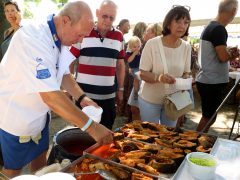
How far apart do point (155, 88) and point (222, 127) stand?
2.87 m

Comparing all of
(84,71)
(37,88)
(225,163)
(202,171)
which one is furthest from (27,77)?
(84,71)

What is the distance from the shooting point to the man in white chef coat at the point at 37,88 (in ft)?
4.76

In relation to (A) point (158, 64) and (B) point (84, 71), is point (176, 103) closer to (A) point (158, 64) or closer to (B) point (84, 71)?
(A) point (158, 64)

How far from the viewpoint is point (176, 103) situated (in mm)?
2363

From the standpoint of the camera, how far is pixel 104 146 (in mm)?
1640

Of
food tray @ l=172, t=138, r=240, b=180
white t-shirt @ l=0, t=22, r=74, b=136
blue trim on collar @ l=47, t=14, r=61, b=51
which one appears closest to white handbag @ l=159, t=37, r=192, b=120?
food tray @ l=172, t=138, r=240, b=180

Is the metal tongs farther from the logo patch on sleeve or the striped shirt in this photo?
the striped shirt

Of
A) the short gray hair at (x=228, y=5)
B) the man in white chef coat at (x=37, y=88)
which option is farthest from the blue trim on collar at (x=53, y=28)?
the short gray hair at (x=228, y=5)

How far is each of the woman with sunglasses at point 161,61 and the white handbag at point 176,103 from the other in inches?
2.9

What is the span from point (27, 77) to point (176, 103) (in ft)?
4.52

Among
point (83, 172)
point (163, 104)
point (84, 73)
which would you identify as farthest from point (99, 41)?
point (83, 172)

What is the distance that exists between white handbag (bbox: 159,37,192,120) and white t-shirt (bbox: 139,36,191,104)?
58 mm

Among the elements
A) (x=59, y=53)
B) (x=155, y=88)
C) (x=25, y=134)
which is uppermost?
(x=59, y=53)

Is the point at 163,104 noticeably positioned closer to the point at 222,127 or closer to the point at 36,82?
the point at 36,82
